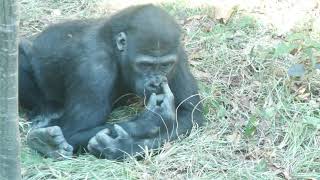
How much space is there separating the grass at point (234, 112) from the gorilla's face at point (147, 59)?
0.40 meters

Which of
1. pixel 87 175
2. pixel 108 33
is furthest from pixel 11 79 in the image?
pixel 108 33

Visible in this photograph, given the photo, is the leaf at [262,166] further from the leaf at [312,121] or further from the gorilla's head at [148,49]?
the gorilla's head at [148,49]

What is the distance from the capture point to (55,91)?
4699 millimetres

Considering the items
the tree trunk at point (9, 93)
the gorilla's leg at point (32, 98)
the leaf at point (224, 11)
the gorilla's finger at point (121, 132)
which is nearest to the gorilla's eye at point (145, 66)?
the gorilla's finger at point (121, 132)

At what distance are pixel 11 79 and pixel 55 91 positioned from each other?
6.53 ft

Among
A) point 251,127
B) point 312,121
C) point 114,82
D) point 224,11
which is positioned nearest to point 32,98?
point 114,82

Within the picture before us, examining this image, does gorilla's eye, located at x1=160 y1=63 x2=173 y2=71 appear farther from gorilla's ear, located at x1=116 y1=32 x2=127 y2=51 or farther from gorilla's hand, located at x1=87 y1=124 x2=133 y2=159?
gorilla's hand, located at x1=87 y1=124 x2=133 y2=159

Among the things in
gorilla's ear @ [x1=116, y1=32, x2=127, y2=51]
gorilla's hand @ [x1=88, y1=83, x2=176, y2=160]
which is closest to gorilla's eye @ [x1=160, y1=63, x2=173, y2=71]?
gorilla's hand @ [x1=88, y1=83, x2=176, y2=160]

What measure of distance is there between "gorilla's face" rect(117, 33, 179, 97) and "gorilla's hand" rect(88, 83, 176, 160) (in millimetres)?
78

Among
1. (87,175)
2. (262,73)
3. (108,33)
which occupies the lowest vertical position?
(87,175)

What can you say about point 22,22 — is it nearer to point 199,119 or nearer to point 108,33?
point 108,33

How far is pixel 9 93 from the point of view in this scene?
2738mm

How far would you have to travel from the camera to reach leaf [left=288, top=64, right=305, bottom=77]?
15.8 ft

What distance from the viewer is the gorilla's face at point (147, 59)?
427cm
